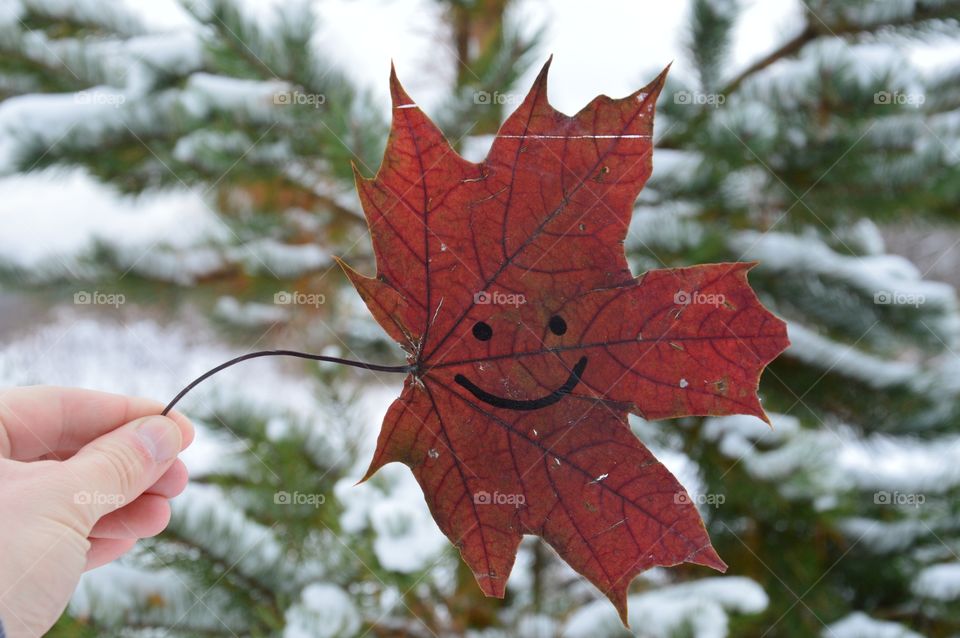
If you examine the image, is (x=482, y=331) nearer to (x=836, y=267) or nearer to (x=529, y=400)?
(x=529, y=400)

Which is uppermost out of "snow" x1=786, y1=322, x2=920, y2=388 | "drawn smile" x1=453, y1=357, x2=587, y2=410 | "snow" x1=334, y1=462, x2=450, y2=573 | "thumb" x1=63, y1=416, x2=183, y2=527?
"drawn smile" x1=453, y1=357, x2=587, y2=410

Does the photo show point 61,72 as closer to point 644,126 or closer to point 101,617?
point 101,617

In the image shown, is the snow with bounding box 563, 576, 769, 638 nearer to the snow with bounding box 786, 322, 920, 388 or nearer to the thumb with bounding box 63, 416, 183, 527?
the snow with bounding box 786, 322, 920, 388

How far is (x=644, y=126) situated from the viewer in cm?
19

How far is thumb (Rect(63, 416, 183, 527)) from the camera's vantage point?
0.77ft

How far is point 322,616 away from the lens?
0.45m

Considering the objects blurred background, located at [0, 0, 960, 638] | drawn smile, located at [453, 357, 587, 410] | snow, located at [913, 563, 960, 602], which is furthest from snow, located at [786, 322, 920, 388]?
drawn smile, located at [453, 357, 587, 410]

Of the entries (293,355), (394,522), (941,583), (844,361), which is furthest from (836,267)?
(293,355)

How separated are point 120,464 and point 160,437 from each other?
0.02 meters

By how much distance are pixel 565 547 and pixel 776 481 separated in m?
0.50

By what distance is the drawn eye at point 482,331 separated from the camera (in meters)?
0.21

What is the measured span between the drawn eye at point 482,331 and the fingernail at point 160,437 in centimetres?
14

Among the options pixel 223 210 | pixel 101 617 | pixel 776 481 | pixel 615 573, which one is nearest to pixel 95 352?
pixel 223 210

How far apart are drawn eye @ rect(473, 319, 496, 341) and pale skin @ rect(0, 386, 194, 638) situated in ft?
0.45
